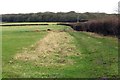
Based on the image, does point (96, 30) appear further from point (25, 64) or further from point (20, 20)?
point (20, 20)

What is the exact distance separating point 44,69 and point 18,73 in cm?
186

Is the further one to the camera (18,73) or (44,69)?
(44,69)

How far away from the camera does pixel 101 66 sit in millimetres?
17406

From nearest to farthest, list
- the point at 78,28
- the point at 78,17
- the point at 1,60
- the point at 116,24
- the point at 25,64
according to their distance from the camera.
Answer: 1. the point at 25,64
2. the point at 1,60
3. the point at 116,24
4. the point at 78,28
5. the point at 78,17

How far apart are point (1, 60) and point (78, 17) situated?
342ft

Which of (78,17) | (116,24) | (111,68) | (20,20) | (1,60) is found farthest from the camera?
(20,20)

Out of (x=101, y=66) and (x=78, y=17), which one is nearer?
(x=101, y=66)

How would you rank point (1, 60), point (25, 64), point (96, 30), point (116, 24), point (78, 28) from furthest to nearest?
point (78, 28), point (96, 30), point (116, 24), point (1, 60), point (25, 64)

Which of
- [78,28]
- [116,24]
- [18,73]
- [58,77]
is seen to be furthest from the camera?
[78,28]

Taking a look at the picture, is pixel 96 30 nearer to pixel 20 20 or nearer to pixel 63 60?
pixel 63 60

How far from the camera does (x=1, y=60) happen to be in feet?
65.2

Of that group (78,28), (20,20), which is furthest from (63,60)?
(20,20)

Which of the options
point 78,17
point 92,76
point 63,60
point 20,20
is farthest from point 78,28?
point 92,76

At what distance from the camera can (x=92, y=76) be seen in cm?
1429
